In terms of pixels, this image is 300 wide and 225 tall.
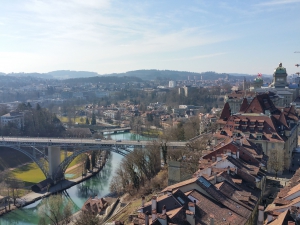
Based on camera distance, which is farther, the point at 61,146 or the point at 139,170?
the point at 61,146

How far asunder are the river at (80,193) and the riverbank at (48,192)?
1.15 ft

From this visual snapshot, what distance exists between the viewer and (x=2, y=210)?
26562mm

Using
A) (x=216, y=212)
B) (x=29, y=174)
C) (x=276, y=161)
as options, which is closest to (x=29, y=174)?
(x=29, y=174)

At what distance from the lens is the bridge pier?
35656mm

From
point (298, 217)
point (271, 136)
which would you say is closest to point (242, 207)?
point (298, 217)

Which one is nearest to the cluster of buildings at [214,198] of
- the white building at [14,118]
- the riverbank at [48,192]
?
the riverbank at [48,192]

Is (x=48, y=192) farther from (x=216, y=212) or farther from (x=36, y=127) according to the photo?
(x=216, y=212)

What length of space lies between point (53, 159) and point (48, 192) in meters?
5.34

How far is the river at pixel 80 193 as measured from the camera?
26.1 metres

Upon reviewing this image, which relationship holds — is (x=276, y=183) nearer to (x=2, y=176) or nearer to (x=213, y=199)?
(x=213, y=199)

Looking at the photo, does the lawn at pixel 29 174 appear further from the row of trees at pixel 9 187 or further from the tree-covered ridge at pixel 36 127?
the tree-covered ridge at pixel 36 127

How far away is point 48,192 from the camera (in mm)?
31781

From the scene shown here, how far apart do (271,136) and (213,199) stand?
14.0 metres

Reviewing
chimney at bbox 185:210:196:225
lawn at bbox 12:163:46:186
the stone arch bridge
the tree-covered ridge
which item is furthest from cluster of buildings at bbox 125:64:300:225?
the tree-covered ridge
